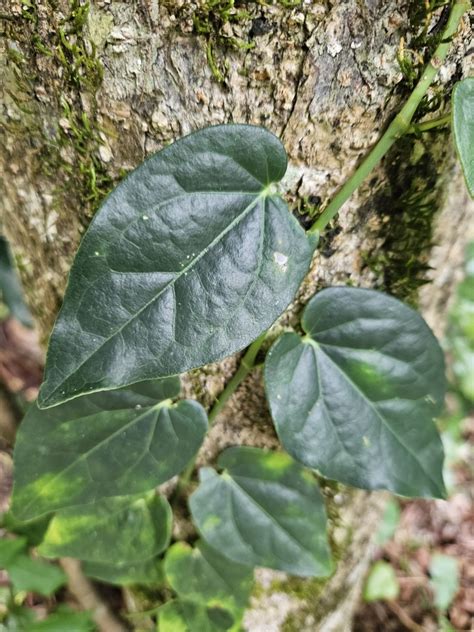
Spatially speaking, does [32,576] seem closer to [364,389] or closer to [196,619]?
[196,619]

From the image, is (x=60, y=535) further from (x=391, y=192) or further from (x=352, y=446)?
(x=391, y=192)

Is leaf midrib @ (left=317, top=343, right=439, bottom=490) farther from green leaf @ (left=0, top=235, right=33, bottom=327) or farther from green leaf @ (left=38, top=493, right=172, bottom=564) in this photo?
green leaf @ (left=0, top=235, right=33, bottom=327)

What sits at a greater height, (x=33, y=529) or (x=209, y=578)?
(x=33, y=529)

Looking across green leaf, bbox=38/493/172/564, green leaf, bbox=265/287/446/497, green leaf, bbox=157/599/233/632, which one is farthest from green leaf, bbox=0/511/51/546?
green leaf, bbox=265/287/446/497

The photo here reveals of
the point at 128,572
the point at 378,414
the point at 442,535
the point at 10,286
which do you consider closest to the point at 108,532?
the point at 128,572

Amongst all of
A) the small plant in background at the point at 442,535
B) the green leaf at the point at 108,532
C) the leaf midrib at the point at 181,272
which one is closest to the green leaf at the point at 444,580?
the small plant in background at the point at 442,535

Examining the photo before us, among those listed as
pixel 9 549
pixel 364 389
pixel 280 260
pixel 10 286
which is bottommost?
pixel 9 549
